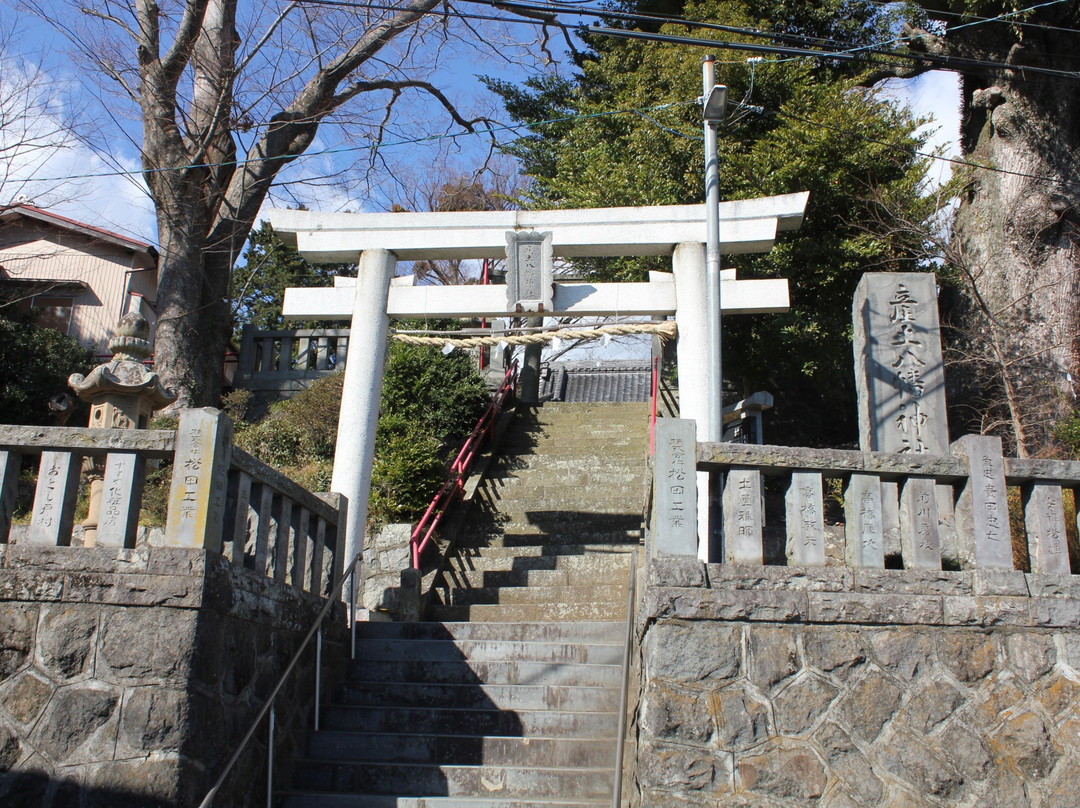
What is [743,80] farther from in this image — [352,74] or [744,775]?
[744,775]

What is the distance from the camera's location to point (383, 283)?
932 cm

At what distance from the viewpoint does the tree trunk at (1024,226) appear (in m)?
11.6

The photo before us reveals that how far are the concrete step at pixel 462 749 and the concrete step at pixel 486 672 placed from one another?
0.69 meters

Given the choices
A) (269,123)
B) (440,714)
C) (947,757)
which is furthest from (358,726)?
(269,123)

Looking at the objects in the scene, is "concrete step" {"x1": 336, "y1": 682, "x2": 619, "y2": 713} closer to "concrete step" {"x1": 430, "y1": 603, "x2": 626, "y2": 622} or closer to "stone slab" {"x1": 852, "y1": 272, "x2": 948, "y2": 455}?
"concrete step" {"x1": 430, "y1": 603, "x2": 626, "y2": 622}

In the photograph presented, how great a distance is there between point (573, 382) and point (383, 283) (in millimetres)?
13935

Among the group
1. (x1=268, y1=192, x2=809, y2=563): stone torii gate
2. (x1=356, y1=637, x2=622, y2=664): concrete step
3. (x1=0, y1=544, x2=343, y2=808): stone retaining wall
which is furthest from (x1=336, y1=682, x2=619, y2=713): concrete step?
(x1=268, y1=192, x2=809, y2=563): stone torii gate

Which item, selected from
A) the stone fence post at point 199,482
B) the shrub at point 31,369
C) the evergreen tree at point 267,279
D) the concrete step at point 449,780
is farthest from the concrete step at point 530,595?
the evergreen tree at point 267,279

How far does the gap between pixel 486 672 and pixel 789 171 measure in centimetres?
926

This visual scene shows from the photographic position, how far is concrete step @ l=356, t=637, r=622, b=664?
672cm

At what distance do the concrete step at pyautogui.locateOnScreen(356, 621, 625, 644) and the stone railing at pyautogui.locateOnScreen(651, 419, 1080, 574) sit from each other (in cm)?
233

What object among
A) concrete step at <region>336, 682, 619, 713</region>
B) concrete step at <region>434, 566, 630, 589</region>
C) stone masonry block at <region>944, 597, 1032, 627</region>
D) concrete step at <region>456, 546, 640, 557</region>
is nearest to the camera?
stone masonry block at <region>944, 597, 1032, 627</region>

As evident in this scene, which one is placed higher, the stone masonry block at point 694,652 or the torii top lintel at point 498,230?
the torii top lintel at point 498,230

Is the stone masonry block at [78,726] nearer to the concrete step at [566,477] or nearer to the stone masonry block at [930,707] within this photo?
the stone masonry block at [930,707]
